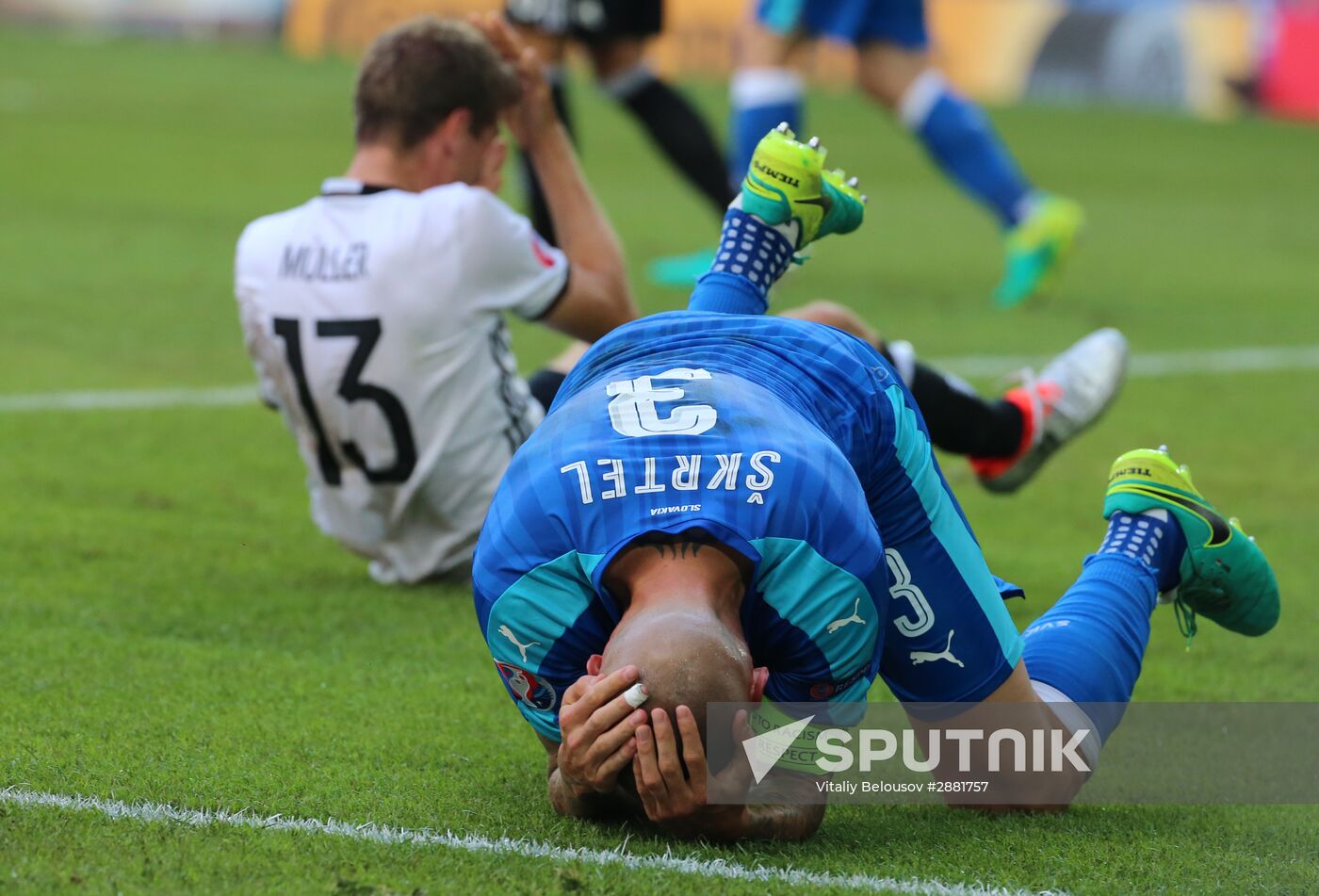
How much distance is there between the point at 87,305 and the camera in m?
7.02

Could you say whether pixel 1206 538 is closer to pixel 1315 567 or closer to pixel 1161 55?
pixel 1315 567

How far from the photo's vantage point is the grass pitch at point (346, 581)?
2506 millimetres

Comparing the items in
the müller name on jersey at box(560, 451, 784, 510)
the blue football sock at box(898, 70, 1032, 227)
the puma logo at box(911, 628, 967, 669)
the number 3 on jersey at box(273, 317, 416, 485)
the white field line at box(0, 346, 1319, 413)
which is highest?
the müller name on jersey at box(560, 451, 784, 510)

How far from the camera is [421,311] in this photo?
12.6 feet

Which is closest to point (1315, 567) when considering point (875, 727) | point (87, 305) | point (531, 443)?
point (875, 727)

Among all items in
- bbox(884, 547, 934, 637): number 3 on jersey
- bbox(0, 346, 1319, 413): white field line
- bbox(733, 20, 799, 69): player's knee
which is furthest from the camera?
bbox(733, 20, 799, 69): player's knee

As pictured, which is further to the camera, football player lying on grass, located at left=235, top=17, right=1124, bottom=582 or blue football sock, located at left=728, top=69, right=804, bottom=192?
blue football sock, located at left=728, top=69, right=804, bottom=192

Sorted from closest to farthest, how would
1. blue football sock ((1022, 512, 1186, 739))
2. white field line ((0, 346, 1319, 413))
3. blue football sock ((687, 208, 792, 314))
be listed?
blue football sock ((1022, 512, 1186, 739))
blue football sock ((687, 208, 792, 314))
white field line ((0, 346, 1319, 413))

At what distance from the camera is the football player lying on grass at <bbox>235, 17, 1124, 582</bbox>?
3.85 m

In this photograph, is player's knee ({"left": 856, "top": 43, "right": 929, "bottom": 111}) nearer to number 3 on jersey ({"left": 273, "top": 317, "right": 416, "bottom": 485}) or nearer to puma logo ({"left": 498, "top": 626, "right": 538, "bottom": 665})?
number 3 on jersey ({"left": 273, "top": 317, "right": 416, "bottom": 485})

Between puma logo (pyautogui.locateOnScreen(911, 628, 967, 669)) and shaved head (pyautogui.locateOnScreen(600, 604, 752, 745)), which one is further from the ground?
shaved head (pyautogui.locateOnScreen(600, 604, 752, 745))

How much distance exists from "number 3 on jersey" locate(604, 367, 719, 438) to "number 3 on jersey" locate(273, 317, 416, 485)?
135 cm

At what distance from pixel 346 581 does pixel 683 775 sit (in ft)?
6.70

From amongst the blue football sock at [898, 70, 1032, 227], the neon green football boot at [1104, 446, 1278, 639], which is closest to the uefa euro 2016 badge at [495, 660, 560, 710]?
the neon green football boot at [1104, 446, 1278, 639]
